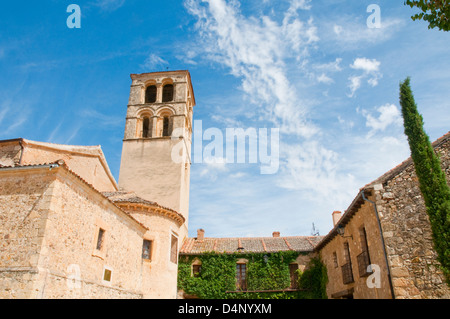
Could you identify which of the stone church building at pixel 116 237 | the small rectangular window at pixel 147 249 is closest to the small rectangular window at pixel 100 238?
the stone church building at pixel 116 237

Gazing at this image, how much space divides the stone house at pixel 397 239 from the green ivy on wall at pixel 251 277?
7887 mm

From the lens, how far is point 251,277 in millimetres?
20156

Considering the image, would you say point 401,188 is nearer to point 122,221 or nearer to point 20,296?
point 122,221

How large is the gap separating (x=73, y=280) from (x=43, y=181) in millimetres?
2775

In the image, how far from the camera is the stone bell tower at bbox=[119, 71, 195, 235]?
71.1 feet

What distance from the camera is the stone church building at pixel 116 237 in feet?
25.9

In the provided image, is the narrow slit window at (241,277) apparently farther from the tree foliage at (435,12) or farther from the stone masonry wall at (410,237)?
the tree foliage at (435,12)

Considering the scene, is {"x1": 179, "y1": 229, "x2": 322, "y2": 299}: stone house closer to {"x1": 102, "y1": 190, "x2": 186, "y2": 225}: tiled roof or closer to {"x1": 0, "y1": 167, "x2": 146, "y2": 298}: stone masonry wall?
{"x1": 102, "y1": 190, "x2": 186, "y2": 225}: tiled roof

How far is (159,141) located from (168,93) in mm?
5415

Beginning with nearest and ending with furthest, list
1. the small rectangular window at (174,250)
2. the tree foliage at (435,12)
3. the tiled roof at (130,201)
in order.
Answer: the tree foliage at (435,12) < the tiled roof at (130,201) < the small rectangular window at (174,250)

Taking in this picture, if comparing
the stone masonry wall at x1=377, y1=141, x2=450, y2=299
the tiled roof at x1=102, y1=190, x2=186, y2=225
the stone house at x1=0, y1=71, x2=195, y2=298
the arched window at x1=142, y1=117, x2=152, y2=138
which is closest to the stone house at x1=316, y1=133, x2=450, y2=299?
the stone masonry wall at x1=377, y1=141, x2=450, y2=299

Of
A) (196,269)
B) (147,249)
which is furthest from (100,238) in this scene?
(196,269)

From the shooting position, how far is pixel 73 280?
8.79 meters
